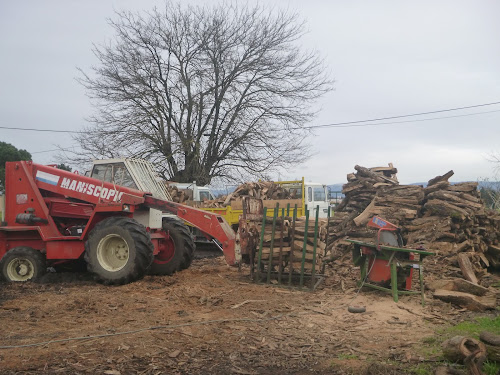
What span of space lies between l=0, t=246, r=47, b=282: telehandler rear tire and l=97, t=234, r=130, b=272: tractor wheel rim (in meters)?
1.54

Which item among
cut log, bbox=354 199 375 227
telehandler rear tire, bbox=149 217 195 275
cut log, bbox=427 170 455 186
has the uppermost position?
cut log, bbox=427 170 455 186

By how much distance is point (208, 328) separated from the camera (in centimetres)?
656

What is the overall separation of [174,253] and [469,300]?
236 inches

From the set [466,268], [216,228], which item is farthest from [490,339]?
[466,268]

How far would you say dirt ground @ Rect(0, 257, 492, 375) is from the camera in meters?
5.26

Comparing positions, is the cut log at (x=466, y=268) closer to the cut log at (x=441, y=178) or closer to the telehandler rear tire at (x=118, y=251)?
the cut log at (x=441, y=178)

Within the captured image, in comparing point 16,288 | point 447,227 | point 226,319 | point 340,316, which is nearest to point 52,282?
point 16,288

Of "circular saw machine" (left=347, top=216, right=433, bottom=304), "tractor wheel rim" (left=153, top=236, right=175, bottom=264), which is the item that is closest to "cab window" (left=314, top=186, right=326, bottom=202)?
"tractor wheel rim" (left=153, top=236, right=175, bottom=264)

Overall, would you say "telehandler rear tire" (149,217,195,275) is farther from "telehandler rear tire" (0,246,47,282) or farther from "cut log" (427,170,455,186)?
"cut log" (427,170,455,186)

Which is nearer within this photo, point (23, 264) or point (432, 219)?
point (23, 264)

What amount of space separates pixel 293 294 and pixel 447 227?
569cm

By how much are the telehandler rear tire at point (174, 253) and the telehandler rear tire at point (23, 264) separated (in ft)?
7.52

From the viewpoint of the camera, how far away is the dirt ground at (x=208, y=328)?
17.3 feet

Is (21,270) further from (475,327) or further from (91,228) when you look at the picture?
(475,327)
